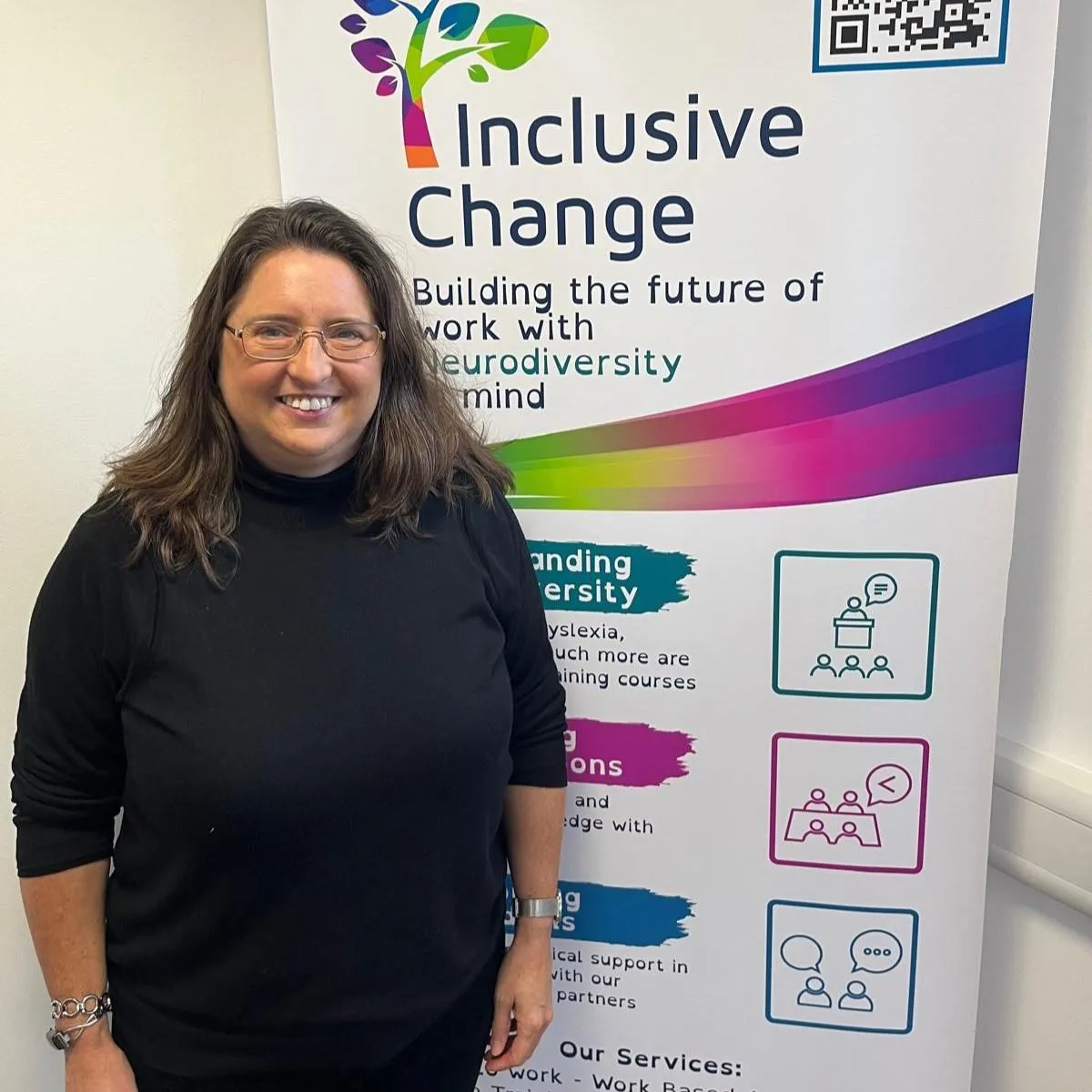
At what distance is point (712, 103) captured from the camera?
112 centimetres

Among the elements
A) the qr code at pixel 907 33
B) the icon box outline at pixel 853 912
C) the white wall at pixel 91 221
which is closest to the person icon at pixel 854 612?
the icon box outline at pixel 853 912

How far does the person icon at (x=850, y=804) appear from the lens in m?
1.28

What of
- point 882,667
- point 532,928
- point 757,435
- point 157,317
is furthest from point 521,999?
point 157,317

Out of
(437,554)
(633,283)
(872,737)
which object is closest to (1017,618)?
(872,737)

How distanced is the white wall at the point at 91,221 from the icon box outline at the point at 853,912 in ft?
3.35

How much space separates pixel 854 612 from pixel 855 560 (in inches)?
2.6

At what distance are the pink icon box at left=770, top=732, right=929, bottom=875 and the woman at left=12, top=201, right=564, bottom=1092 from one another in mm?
422

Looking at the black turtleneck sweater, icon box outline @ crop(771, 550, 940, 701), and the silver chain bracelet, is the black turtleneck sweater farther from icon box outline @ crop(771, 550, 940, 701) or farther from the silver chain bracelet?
icon box outline @ crop(771, 550, 940, 701)

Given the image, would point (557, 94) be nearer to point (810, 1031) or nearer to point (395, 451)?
point (395, 451)

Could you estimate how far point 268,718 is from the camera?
3.18 feet

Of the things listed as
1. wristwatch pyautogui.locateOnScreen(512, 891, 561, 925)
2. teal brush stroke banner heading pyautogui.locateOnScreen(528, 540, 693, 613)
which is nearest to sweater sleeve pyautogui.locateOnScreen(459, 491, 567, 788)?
teal brush stroke banner heading pyautogui.locateOnScreen(528, 540, 693, 613)

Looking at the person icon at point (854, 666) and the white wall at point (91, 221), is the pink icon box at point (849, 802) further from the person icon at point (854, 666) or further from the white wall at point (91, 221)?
the white wall at point (91, 221)

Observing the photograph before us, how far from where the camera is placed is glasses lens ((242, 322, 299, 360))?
3.23 feet

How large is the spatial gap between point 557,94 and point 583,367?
32cm
